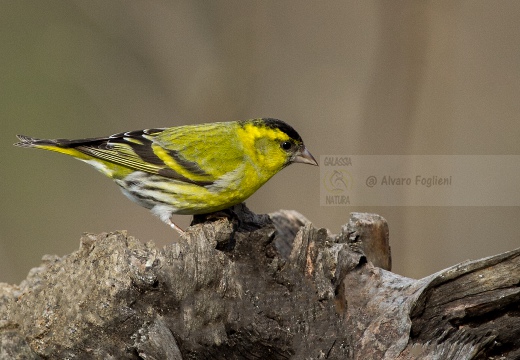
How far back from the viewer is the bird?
17.0ft

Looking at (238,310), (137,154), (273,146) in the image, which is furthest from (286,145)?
(238,310)

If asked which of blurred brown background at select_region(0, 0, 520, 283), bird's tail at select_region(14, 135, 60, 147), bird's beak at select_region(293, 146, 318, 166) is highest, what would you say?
blurred brown background at select_region(0, 0, 520, 283)

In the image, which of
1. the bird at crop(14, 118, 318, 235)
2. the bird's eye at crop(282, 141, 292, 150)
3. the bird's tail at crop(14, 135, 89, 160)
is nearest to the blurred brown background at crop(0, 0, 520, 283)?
the bird's eye at crop(282, 141, 292, 150)

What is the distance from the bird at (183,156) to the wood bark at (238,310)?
1485 mm

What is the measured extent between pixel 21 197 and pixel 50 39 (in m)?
2.14

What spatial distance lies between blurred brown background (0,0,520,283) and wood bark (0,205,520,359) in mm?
2368

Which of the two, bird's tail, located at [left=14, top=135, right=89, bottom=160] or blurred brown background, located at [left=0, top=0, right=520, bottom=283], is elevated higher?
blurred brown background, located at [left=0, top=0, right=520, bottom=283]

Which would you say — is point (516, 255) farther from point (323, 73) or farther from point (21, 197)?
point (21, 197)

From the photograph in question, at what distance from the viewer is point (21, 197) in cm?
871

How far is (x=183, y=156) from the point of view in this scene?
5340 mm

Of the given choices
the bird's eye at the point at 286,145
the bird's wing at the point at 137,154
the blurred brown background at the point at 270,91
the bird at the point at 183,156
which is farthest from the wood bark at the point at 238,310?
the blurred brown background at the point at 270,91

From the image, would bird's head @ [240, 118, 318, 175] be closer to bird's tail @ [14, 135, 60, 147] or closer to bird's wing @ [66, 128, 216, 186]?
bird's wing @ [66, 128, 216, 186]

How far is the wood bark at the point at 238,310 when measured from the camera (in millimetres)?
3270

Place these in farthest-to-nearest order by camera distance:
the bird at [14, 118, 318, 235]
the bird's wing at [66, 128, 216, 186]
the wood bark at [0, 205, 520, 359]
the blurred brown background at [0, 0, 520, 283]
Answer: the blurred brown background at [0, 0, 520, 283]
the bird's wing at [66, 128, 216, 186]
the bird at [14, 118, 318, 235]
the wood bark at [0, 205, 520, 359]
